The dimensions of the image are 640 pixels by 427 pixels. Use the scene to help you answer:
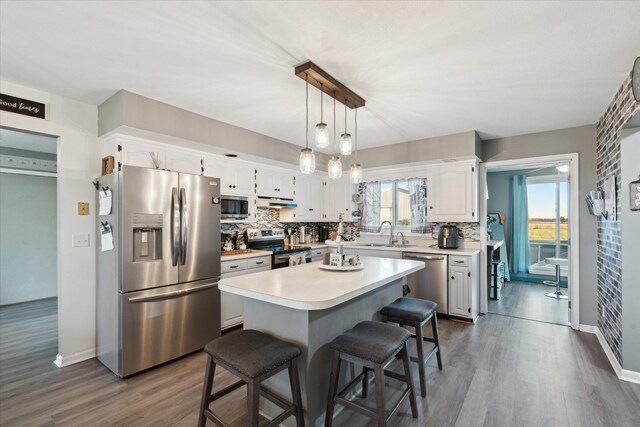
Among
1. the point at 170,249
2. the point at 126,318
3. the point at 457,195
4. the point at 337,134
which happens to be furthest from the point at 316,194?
the point at 126,318

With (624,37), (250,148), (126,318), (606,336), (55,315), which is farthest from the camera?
(55,315)

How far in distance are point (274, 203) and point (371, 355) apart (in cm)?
311

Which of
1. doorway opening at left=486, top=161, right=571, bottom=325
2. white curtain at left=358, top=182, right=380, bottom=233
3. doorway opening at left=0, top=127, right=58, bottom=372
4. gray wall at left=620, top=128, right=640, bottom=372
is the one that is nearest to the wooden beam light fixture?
gray wall at left=620, top=128, right=640, bottom=372

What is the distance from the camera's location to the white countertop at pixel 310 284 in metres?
1.61

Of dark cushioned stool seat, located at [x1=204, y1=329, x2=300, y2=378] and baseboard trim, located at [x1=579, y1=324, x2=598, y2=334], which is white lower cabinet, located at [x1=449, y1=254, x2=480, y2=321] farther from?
dark cushioned stool seat, located at [x1=204, y1=329, x2=300, y2=378]

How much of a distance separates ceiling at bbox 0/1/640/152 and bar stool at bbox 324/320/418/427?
1.88 meters

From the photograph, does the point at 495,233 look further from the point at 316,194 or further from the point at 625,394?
the point at 625,394

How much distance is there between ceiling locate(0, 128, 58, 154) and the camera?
13.6 feet

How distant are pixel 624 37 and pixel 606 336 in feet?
9.45

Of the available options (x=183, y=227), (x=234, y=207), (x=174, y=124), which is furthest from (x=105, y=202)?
(x=234, y=207)

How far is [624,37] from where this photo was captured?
1899mm

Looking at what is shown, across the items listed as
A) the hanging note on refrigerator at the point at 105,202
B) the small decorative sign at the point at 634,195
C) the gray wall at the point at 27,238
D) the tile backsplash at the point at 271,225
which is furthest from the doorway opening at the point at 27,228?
the small decorative sign at the point at 634,195

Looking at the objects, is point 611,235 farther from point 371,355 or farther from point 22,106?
point 22,106

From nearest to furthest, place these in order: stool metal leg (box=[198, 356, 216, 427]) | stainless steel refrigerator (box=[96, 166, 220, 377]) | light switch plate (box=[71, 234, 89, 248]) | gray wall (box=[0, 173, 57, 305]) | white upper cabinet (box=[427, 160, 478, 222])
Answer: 1. stool metal leg (box=[198, 356, 216, 427])
2. stainless steel refrigerator (box=[96, 166, 220, 377])
3. light switch plate (box=[71, 234, 89, 248])
4. white upper cabinet (box=[427, 160, 478, 222])
5. gray wall (box=[0, 173, 57, 305])
